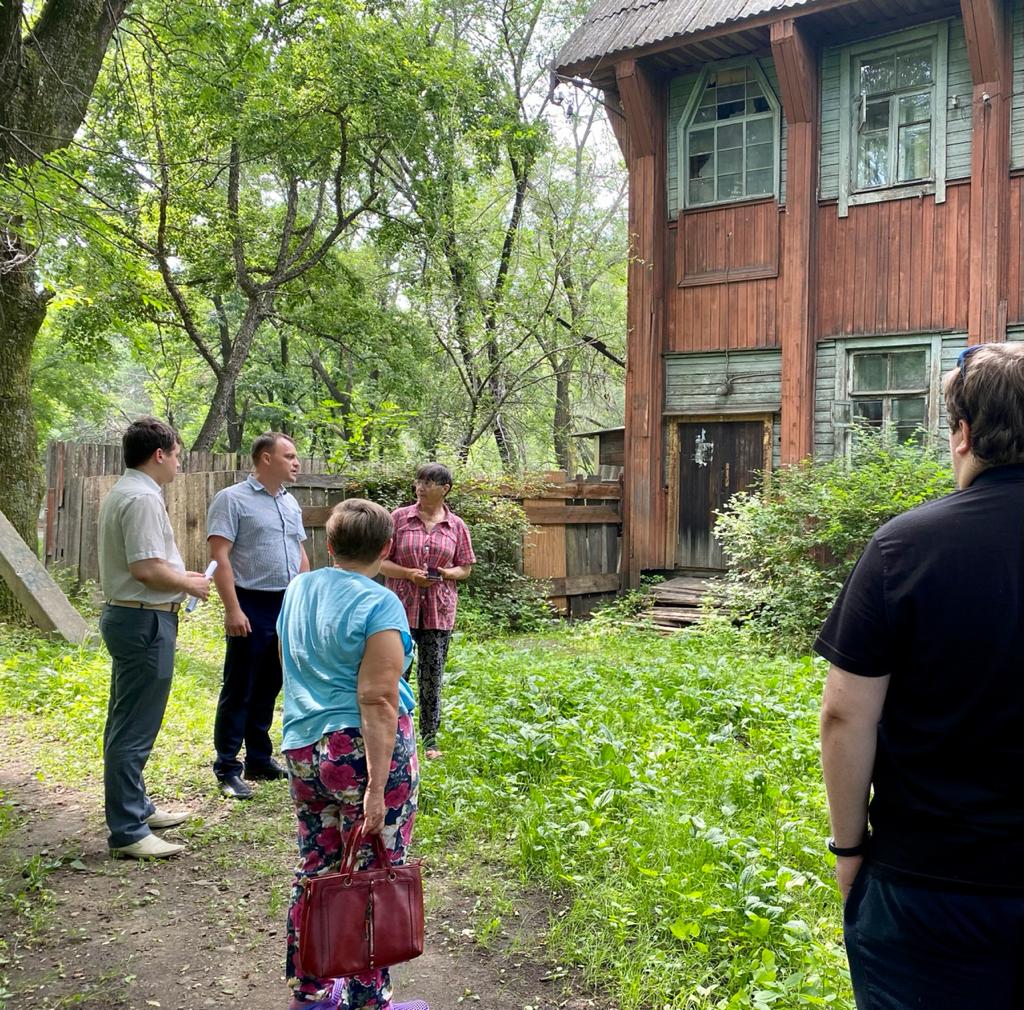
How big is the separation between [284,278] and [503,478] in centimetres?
677

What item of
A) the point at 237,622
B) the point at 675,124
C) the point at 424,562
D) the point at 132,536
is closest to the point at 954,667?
the point at 132,536

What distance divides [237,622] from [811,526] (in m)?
8.07

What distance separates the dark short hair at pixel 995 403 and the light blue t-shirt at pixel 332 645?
5.93ft

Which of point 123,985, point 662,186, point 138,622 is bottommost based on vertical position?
point 123,985

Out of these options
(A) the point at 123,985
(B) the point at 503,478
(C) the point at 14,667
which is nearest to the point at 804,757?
(A) the point at 123,985

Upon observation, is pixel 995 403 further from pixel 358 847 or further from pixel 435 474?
pixel 435 474

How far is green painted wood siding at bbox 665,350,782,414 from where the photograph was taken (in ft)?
41.8

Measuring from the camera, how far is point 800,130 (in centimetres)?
1229

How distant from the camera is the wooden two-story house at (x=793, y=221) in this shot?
37.3 feet

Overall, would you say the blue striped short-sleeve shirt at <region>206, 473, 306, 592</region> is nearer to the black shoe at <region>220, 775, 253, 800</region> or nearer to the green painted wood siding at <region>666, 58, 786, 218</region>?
the black shoe at <region>220, 775, 253, 800</region>

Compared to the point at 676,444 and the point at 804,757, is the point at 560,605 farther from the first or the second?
the point at 804,757

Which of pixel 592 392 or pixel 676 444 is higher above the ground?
pixel 592 392

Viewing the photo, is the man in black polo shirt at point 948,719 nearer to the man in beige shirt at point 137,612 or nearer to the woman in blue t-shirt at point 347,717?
the woman in blue t-shirt at point 347,717

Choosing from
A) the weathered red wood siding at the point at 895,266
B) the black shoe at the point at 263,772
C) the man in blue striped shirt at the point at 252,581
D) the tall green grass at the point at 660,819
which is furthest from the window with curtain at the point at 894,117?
the black shoe at the point at 263,772
